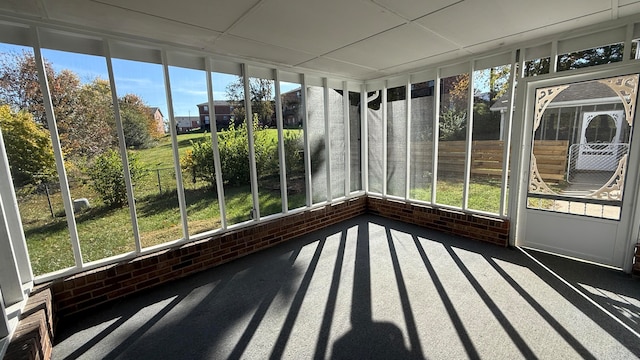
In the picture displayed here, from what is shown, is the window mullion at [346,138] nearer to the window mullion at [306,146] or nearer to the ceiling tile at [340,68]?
the ceiling tile at [340,68]

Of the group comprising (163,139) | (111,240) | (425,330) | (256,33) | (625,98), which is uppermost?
(256,33)

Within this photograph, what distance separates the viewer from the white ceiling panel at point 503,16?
2.12m

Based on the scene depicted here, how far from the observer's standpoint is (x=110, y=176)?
9.07ft

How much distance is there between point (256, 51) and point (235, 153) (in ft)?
4.29

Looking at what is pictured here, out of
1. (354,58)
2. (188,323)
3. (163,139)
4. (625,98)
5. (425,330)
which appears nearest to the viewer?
(425,330)

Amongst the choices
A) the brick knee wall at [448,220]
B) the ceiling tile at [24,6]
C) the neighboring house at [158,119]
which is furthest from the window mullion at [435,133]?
the ceiling tile at [24,6]

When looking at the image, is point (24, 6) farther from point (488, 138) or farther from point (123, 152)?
point (488, 138)

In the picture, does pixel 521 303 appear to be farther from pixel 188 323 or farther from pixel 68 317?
pixel 68 317

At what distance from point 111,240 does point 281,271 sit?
6.03 ft

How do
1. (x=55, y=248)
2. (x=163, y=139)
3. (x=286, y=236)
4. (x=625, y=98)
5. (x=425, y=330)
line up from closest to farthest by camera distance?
(x=425, y=330), (x=55, y=248), (x=625, y=98), (x=163, y=139), (x=286, y=236)

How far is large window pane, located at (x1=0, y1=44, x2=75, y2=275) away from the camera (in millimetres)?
2213

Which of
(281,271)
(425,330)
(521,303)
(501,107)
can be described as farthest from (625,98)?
(281,271)

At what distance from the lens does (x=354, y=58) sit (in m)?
3.47

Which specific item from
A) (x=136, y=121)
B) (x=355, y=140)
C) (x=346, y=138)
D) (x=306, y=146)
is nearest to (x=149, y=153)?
(x=136, y=121)
